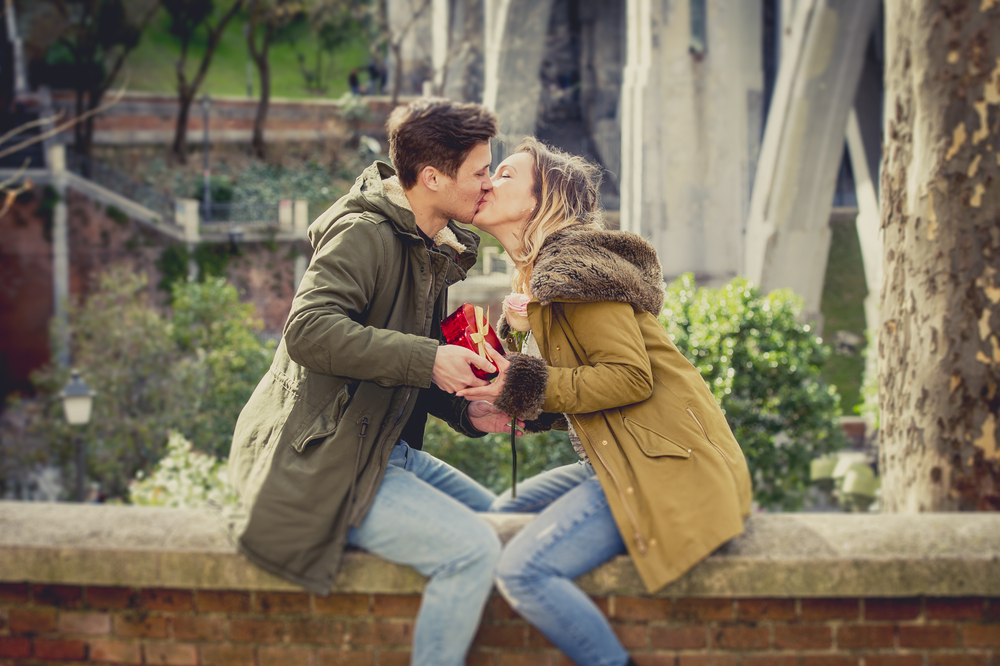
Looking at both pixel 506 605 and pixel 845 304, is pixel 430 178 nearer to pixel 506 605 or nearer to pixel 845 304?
pixel 506 605

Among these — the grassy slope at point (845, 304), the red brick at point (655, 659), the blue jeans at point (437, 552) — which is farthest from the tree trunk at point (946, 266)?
the grassy slope at point (845, 304)

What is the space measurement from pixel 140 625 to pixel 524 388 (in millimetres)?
1469

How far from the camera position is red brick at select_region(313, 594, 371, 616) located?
2488mm

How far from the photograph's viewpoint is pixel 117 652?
2.56m

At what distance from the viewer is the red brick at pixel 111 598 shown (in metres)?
2.54

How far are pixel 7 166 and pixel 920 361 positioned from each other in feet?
95.1

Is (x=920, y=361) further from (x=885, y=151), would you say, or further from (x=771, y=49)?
(x=771, y=49)

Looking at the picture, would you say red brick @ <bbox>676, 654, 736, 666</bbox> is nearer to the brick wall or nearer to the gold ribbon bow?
the brick wall

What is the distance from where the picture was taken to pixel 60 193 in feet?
81.6

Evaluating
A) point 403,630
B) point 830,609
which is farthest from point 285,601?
point 830,609

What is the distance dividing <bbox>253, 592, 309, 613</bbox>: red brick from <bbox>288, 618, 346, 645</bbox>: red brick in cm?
4

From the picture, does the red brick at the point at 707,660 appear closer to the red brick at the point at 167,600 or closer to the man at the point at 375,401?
the man at the point at 375,401

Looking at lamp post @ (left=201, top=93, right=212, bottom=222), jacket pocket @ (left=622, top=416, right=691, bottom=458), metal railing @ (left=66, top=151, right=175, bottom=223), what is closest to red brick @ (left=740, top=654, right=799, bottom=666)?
jacket pocket @ (left=622, top=416, right=691, bottom=458)

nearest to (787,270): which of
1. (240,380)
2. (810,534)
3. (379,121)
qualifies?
(240,380)
